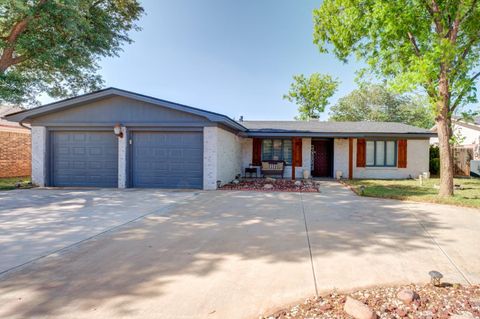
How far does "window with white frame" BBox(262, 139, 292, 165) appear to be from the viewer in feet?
47.9

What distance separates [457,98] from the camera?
8.12 meters

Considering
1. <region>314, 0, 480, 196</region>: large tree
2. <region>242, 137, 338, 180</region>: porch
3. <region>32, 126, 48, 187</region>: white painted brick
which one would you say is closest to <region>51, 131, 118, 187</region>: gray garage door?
<region>32, 126, 48, 187</region>: white painted brick

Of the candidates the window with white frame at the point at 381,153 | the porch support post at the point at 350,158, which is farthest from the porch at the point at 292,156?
the window with white frame at the point at 381,153

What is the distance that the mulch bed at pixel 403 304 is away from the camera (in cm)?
220

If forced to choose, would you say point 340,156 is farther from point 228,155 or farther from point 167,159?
point 167,159

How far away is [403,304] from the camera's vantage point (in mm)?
2338

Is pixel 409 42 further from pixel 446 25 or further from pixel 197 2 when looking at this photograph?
pixel 197 2

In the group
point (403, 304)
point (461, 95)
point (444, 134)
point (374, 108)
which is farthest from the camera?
point (374, 108)

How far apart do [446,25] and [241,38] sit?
1125 centimetres

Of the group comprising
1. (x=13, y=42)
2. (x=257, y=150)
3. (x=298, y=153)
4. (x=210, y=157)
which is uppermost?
(x=13, y=42)

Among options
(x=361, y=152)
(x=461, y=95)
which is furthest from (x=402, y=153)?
(x=461, y=95)

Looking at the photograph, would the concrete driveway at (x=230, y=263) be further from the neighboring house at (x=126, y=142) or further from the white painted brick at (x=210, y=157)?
the neighboring house at (x=126, y=142)

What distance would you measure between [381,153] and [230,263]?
45.2 ft

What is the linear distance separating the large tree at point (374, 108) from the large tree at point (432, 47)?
31.0 metres
